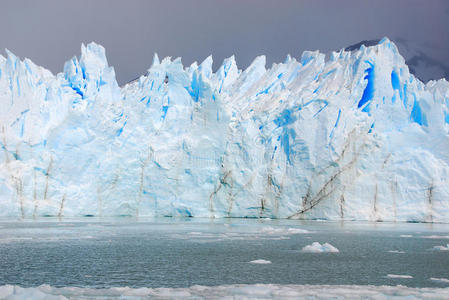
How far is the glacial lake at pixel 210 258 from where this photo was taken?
8.97m

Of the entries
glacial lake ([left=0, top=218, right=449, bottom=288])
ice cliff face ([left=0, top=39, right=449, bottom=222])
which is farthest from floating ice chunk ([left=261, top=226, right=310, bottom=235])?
ice cliff face ([left=0, top=39, right=449, bottom=222])

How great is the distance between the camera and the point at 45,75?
32469mm

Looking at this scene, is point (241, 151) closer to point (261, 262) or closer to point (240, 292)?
point (261, 262)

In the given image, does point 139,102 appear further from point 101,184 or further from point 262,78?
point 262,78

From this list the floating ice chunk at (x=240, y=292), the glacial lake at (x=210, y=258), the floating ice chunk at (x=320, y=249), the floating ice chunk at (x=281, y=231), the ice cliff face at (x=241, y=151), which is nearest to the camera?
the floating ice chunk at (x=240, y=292)

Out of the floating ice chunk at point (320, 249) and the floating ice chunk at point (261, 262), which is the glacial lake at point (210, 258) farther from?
the floating ice chunk at point (320, 249)

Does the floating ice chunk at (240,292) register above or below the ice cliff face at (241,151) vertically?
below

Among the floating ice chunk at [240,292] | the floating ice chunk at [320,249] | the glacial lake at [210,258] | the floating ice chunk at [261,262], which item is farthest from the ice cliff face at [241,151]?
the floating ice chunk at [240,292]

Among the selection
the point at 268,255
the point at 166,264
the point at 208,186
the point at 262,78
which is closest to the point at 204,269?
the point at 166,264

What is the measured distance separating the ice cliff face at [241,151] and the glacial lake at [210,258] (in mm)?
6361

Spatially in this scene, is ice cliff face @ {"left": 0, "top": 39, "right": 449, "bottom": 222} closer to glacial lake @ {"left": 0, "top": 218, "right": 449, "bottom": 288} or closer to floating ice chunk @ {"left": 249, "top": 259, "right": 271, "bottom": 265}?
glacial lake @ {"left": 0, "top": 218, "right": 449, "bottom": 288}

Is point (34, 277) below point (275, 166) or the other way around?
below

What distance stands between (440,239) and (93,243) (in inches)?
432

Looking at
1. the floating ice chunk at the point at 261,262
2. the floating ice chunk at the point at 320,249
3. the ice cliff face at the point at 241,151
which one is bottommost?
the floating ice chunk at the point at 261,262
